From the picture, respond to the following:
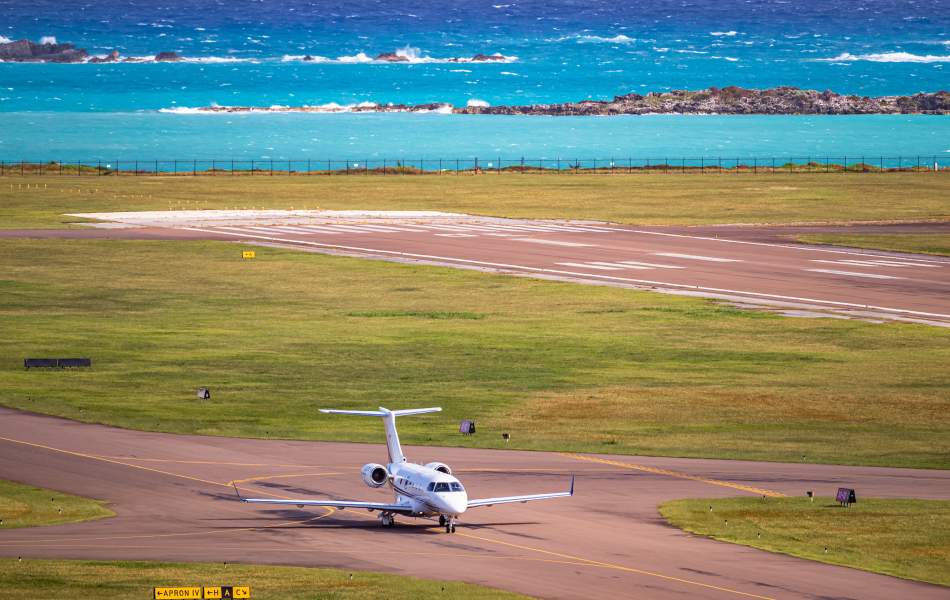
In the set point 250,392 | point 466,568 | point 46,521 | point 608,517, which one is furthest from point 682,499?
point 250,392

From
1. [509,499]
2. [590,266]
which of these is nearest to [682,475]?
[509,499]

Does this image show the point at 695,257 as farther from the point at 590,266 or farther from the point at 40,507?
the point at 40,507

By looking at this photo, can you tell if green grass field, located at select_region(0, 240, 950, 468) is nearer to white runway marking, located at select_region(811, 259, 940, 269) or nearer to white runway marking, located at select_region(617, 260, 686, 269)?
white runway marking, located at select_region(617, 260, 686, 269)

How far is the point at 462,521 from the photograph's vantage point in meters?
51.6

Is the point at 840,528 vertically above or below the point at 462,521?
above

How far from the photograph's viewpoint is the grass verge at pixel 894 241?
141 m

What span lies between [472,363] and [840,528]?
35399 mm

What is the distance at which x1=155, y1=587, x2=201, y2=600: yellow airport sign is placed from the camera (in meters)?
40.5

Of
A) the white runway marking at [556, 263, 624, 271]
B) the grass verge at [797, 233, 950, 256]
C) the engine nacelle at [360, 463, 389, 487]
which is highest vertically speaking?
the grass verge at [797, 233, 950, 256]

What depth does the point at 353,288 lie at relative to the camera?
11581 cm

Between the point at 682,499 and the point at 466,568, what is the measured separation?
39.3ft

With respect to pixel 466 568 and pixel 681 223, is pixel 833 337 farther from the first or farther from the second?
pixel 681 223

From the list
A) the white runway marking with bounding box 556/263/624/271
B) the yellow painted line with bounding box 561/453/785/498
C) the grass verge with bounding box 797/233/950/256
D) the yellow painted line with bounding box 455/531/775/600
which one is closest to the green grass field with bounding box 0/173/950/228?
the grass verge with bounding box 797/233/950/256

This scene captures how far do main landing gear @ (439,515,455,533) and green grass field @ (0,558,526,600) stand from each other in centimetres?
575
